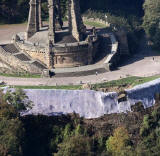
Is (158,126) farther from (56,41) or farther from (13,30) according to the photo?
(13,30)

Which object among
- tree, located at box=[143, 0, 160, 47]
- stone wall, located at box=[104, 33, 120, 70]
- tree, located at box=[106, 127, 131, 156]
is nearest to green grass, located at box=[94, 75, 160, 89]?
stone wall, located at box=[104, 33, 120, 70]

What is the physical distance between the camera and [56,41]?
233 ft

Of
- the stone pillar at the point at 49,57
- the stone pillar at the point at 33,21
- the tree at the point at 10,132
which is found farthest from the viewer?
the stone pillar at the point at 33,21

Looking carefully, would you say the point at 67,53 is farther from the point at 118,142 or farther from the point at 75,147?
the point at 75,147

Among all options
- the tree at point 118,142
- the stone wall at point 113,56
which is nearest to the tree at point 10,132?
the tree at point 118,142

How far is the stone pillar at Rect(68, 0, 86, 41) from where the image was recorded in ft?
235

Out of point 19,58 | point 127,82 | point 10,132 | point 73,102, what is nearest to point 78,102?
point 73,102

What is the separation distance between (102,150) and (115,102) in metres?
6.17

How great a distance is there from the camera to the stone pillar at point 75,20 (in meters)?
71.6

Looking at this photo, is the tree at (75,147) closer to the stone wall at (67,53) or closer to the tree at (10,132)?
the tree at (10,132)

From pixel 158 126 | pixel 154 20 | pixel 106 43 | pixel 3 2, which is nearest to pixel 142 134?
pixel 158 126

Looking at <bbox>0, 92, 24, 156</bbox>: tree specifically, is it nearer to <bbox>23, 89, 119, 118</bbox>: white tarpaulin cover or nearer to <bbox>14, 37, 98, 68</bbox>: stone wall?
<bbox>23, 89, 119, 118</bbox>: white tarpaulin cover

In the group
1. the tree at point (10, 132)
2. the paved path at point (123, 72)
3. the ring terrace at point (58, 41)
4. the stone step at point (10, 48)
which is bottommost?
the tree at point (10, 132)

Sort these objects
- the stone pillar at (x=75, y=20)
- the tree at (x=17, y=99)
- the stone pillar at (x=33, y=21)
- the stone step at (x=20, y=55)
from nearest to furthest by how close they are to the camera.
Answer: the tree at (x=17, y=99) < the stone step at (x=20, y=55) < the stone pillar at (x=75, y=20) < the stone pillar at (x=33, y=21)
